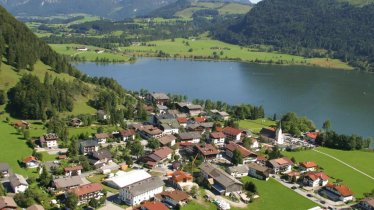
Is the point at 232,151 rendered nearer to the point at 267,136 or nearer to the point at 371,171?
the point at 267,136

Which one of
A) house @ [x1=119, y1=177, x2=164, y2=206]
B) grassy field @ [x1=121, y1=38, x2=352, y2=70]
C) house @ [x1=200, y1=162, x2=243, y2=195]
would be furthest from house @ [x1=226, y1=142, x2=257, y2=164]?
grassy field @ [x1=121, y1=38, x2=352, y2=70]

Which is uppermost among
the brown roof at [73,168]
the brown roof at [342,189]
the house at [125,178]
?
the brown roof at [73,168]

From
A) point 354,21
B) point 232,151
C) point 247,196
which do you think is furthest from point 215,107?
point 354,21

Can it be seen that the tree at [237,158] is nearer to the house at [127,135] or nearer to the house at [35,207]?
the house at [127,135]

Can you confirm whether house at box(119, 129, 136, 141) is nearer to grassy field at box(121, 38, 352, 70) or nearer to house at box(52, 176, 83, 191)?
house at box(52, 176, 83, 191)

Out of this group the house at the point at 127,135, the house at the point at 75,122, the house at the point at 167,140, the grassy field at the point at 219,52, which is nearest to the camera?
the house at the point at 167,140

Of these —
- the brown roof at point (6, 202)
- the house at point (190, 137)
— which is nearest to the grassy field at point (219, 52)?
the house at point (190, 137)
